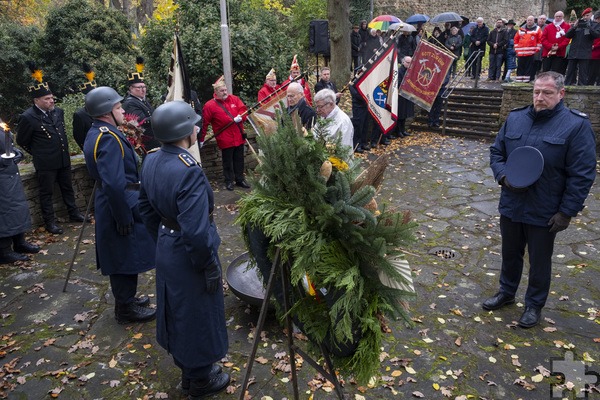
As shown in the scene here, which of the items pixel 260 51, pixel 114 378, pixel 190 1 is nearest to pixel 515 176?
pixel 114 378

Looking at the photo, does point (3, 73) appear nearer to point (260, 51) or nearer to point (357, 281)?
point (260, 51)

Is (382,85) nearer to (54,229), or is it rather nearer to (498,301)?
(498,301)

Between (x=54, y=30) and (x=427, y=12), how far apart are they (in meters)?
24.1

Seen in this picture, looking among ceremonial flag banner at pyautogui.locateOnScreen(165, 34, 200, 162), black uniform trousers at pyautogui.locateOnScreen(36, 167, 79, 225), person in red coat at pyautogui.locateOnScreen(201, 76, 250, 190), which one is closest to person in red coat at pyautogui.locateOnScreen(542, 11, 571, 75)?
person in red coat at pyautogui.locateOnScreen(201, 76, 250, 190)

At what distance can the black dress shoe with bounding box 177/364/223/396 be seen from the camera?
144 inches

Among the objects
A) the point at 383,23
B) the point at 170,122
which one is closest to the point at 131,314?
the point at 170,122

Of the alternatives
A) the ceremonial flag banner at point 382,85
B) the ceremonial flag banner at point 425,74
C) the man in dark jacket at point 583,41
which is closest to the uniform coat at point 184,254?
the ceremonial flag banner at point 382,85

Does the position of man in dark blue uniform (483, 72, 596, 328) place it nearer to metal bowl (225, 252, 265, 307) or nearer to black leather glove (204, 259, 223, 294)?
metal bowl (225, 252, 265, 307)

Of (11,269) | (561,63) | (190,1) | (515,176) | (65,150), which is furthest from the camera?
(561,63)

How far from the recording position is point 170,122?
3203mm

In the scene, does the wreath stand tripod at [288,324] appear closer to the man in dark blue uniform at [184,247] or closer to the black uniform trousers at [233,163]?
the man in dark blue uniform at [184,247]

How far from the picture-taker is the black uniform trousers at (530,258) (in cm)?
436

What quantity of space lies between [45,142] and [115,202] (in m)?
3.43

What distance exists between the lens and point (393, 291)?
253cm
